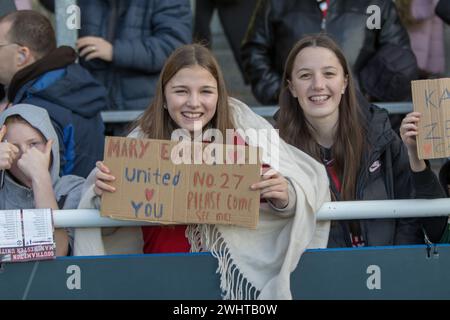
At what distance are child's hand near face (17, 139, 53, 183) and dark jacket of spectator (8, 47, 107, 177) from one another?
617 mm

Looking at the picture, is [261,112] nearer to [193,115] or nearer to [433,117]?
[193,115]

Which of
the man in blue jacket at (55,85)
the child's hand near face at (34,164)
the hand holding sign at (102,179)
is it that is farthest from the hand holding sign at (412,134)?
the man in blue jacket at (55,85)

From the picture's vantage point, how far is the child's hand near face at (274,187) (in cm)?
391

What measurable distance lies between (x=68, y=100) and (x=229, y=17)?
2048 millimetres

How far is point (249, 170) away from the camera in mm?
3893

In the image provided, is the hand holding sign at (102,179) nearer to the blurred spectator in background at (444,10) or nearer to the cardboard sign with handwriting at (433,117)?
the cardboard sign with handwriting at (433,117)

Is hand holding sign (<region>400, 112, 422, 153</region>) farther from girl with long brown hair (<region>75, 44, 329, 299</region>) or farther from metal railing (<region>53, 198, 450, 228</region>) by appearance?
girl with long brown hair (<region>75, 44, 329, 299</region>)

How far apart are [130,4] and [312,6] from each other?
1026mm

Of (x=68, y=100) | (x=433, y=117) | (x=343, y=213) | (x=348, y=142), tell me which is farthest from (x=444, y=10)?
(x=343, y=213)

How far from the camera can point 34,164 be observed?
4.21 meters

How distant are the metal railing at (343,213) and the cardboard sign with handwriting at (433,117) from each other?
0.67ft
